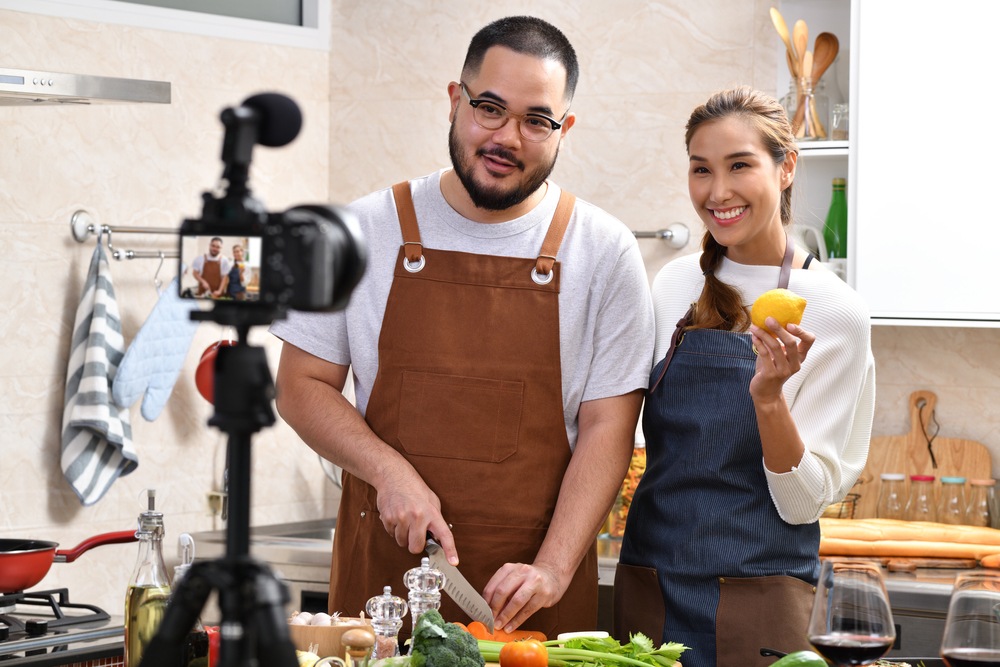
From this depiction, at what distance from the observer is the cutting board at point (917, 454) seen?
3045 mm

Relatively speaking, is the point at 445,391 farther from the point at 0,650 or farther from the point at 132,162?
the point at 132,162

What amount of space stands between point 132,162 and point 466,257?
1.50 meters

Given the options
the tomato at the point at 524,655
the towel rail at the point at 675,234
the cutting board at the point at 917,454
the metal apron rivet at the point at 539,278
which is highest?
the towel rail at the point at 675,234

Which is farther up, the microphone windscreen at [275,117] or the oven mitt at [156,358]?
the microphone windscreen at [275,117]

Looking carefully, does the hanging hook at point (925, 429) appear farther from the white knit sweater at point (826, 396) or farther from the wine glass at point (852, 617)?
the wine glass at point (852, 617)

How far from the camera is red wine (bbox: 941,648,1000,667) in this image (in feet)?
4.08

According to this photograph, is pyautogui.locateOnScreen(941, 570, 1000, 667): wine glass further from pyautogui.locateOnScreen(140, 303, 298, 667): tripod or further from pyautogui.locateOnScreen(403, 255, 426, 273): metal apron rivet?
pyautogui.locateOnScreen(403, 255, 426, 273): metal apron rivet

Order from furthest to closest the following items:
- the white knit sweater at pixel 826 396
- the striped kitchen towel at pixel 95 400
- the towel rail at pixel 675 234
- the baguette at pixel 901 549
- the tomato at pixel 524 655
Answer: the towel rail at pixel 675 234, the striped kitchen towel at pixel 95 400, the baguette at pixel 901 549, the white knit sweater at pixel 826 396, the tomato at pixel 524 655

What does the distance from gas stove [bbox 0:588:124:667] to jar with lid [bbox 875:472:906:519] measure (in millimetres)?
1888

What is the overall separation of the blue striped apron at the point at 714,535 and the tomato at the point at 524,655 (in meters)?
0.48

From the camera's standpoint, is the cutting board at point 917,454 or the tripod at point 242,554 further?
the cutting board at point 917,454

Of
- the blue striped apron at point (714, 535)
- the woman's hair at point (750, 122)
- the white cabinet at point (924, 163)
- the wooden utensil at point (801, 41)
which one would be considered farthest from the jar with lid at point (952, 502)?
the woman's hair at point (750, 122)

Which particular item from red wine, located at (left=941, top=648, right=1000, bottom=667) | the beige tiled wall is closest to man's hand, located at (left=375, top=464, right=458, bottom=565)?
red wine, located at (left=941, top=648, right=1000, bottom=667)

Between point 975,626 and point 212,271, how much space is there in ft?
2.92
